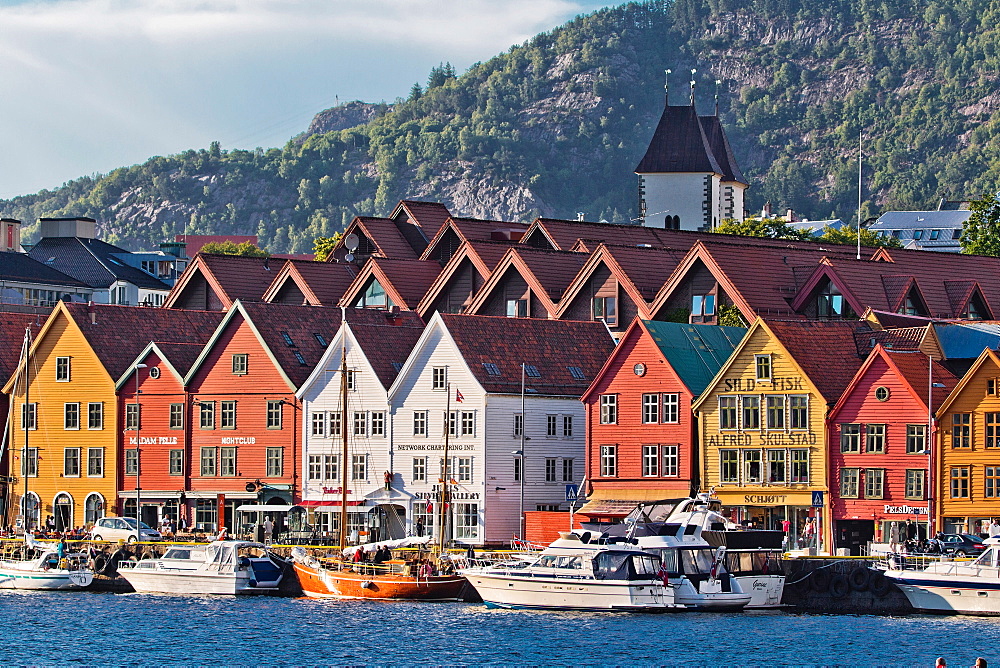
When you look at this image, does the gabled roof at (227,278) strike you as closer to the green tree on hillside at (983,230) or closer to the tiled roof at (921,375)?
the green tree on hillside at (983,230)

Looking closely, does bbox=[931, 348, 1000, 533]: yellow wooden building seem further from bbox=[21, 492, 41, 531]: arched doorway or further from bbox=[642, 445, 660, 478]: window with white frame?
bbox=[21, 492, 41, 531]: arched doorway

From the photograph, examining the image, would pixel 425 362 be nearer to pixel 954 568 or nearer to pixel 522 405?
pixel 522 405

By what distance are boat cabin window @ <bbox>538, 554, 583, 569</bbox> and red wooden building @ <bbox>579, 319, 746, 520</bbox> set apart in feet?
54.9

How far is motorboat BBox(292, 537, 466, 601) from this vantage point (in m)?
92.1

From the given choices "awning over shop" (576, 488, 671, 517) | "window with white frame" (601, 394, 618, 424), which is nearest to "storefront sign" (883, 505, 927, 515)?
"awning over shop" (576, 488, 671, 517)

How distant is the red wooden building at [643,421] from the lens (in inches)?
4195

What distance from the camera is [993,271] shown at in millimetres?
133875

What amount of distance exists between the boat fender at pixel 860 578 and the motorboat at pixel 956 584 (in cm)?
139

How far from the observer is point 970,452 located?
9756 cm

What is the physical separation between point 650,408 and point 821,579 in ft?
70.2

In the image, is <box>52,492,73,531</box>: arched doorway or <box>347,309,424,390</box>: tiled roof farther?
<box>52,492,73,531</box>: arched doorway

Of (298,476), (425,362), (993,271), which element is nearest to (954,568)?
(425,362)

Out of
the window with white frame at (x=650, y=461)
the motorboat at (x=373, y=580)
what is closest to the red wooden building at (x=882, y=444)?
the window with white frame at (x=650, y=461)

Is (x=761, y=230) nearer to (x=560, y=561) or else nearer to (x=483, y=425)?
(x=483, y=425)
